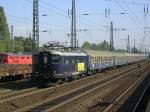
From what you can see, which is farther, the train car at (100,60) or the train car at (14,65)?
the train car at (100,60)

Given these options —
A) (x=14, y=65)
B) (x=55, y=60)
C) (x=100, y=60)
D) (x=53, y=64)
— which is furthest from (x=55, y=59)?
(x=100, y=60)

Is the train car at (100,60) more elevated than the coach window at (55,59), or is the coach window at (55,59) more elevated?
the coach window at (55,59)

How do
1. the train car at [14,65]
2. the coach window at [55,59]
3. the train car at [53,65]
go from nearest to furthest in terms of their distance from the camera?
the train car at [53,65]
the coach window at [55,59]
the train car at [14,65]

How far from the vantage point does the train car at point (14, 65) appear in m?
33.6

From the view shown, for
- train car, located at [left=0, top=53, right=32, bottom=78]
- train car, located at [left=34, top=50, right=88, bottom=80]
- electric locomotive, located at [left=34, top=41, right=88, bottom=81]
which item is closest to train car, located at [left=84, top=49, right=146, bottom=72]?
train car, located at [left=0, top=53, right=32, bottom=78]

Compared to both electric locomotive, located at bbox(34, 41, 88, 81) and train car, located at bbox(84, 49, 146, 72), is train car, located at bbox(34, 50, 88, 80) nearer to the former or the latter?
electric locomotive, located at bbox(34, 41, 88, 81)

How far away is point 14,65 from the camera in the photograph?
3559 cm

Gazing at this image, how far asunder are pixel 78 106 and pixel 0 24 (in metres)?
92.1

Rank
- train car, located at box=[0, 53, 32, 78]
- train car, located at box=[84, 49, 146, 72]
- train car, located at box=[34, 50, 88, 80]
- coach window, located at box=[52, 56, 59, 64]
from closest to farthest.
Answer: train car, located at box=[34, 50, 88, 80], coach window, located at box=[52, 56, 59, 64], train car, located at box=[0, 53, 32, 78], train car, located at box=[84, 49, 146, 72]

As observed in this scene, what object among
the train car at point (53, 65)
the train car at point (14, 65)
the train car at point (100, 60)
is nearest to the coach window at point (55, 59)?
the train car at point (53, 65)

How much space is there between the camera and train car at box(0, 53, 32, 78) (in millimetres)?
33575

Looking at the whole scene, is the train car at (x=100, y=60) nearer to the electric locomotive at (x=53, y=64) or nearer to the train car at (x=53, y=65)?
the electric locomotive at (x=53, y=64)

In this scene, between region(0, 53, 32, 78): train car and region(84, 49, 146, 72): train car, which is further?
region(84, 49, 146, 72): train car

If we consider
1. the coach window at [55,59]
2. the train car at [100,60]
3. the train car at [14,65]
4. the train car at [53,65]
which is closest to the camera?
the train car at [53,65]
